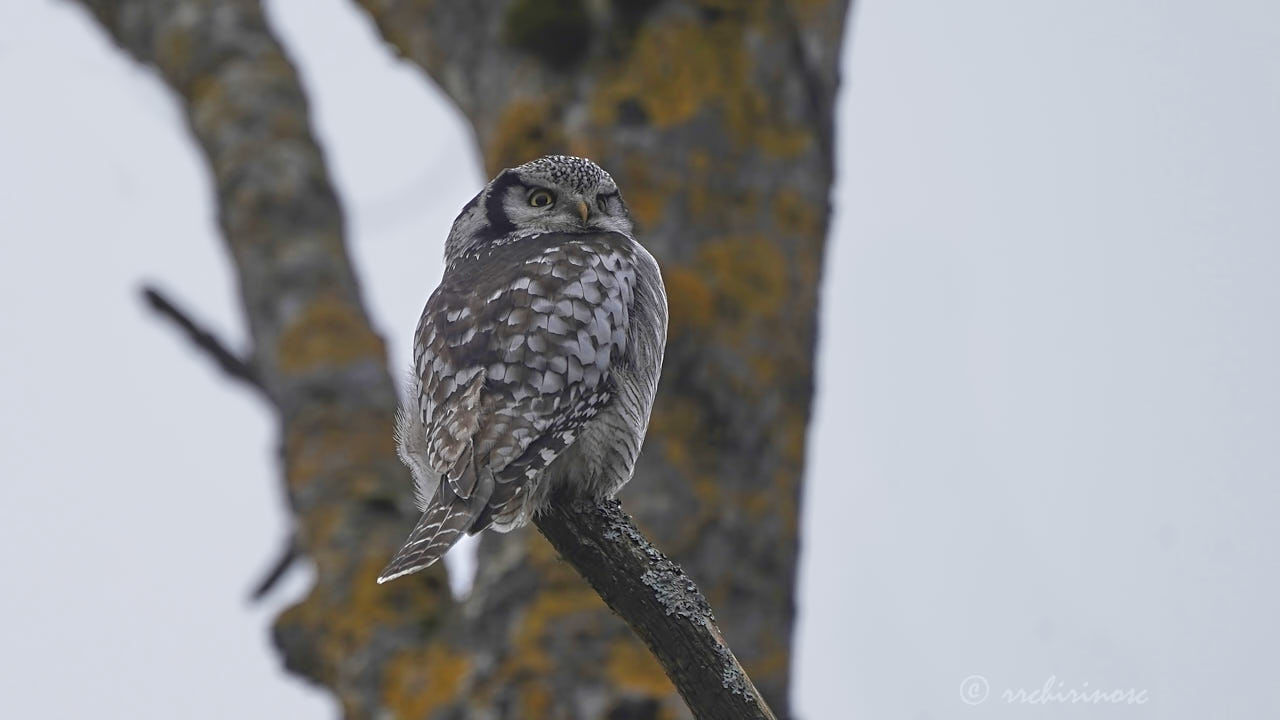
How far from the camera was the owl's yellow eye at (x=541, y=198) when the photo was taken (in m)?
4.55

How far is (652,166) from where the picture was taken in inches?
211

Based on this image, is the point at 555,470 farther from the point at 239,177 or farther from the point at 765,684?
the point at 239,177

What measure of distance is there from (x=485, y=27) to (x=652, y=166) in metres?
1.28

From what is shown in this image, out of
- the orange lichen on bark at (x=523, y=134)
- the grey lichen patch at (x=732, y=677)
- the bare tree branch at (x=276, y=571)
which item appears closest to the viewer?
the grey lichen patch at (x=732, y=677)

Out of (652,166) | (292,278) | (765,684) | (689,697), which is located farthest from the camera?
(292,278)

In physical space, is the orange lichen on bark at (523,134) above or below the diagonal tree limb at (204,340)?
above

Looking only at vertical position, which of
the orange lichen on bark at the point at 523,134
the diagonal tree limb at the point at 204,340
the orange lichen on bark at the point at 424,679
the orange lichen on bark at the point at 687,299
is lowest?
the orange lichen on bark at the point at 424,679

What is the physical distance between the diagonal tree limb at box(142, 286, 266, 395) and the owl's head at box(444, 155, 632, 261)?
1791 mm

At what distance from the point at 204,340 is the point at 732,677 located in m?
4.10

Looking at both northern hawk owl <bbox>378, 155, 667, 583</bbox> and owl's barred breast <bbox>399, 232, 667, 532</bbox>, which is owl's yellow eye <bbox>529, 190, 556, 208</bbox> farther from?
owl's barred breast <bbox>399, 232, 667, 532</bbox>

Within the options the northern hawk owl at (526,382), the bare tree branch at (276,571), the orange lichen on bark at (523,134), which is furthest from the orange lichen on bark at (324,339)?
the northern hawk owl at (526,382)

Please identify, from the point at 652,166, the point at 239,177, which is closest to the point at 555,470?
the point at 652,166

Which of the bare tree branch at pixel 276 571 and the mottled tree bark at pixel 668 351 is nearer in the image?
the mottled tree bark at pixel 668 351

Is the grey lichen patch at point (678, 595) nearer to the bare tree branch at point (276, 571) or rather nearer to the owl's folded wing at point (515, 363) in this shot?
the owl's folded wing at point (515, 363)
